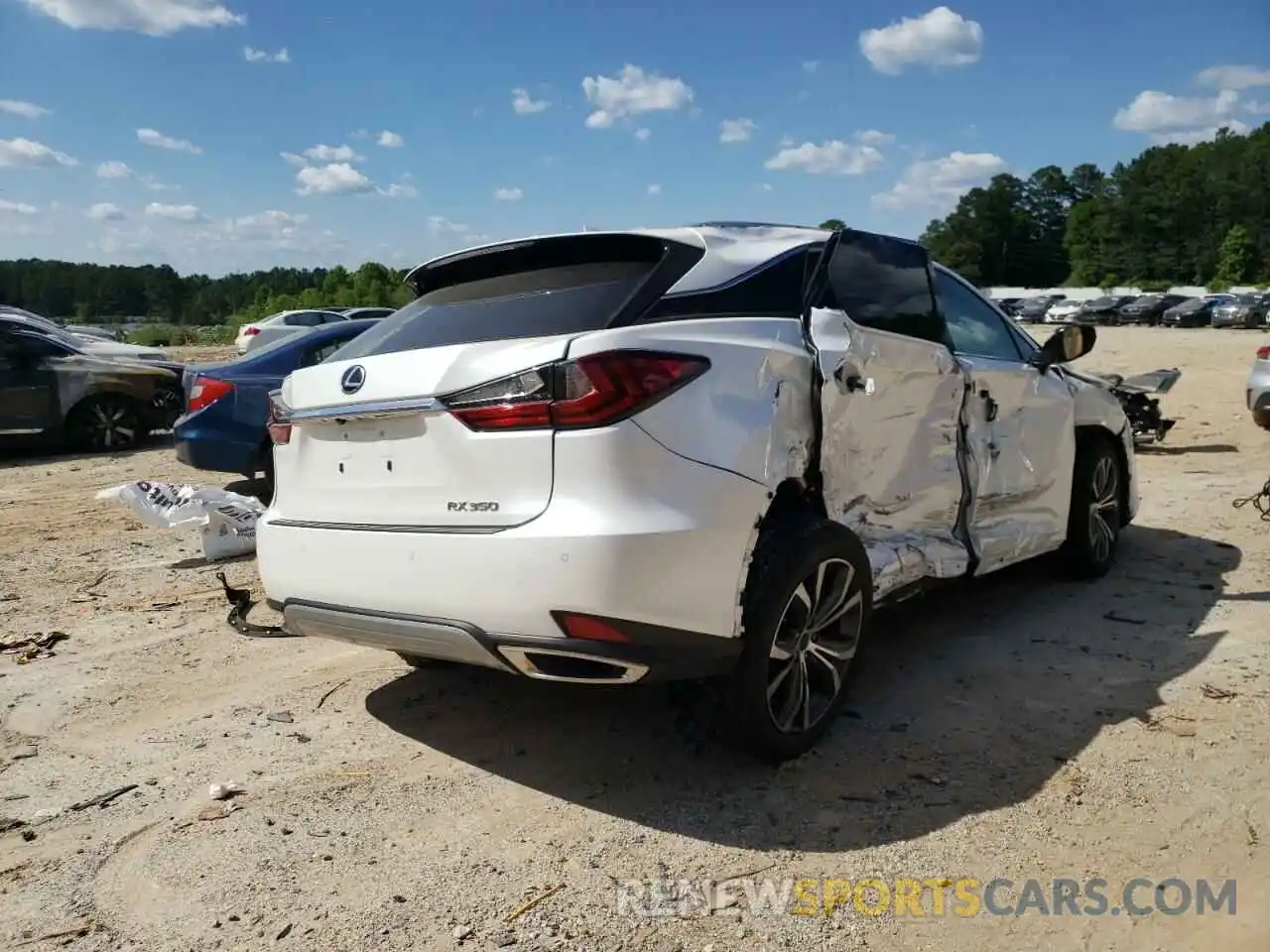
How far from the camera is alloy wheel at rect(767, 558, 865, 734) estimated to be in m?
3.32

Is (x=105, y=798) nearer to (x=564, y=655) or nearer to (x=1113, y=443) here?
(x=564, y=655)

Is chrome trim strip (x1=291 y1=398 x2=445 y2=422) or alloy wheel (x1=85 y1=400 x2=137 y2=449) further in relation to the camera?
alloy wheel (x1=85 y1=400 x2=137 y2=449)

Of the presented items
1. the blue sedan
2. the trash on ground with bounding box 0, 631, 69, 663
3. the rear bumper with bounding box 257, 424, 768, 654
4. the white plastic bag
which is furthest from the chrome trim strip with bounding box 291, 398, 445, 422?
the blue sedan

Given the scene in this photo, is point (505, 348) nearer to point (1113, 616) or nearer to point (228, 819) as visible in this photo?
point (228, 819)

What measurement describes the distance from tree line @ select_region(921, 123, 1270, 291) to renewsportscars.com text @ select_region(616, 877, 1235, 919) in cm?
10802

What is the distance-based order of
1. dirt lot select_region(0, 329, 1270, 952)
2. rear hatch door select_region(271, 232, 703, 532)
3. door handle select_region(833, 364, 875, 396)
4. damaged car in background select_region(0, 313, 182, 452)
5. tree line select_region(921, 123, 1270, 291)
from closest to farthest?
dirt lot select_region(0, 329, 1270, 952) < rear hatch door select_region(271, 232, 703, 532) < door handle select_region(833, 364, 875, 396) < damaged car in background select_region(0, 313, 182, 452) < tree line select_region(921, 123, 1270, 291)

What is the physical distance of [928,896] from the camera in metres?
2.68

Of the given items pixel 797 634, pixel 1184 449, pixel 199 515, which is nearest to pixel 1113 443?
pixel 797 634

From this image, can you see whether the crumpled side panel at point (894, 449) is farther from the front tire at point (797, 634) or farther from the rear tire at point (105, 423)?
the rear tire at point (105, 423)

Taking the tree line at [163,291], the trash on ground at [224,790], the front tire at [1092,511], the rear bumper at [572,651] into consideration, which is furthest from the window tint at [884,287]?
the tree line at [163,291]

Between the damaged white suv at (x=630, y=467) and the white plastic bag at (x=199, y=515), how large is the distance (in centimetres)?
314

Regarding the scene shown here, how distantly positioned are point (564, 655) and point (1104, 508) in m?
4.19

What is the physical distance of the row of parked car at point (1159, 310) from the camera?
50906mm

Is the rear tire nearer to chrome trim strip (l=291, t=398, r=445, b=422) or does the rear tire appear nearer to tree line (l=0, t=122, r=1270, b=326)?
chrome trim strip (l=291, t=398, r=445, b=422)
